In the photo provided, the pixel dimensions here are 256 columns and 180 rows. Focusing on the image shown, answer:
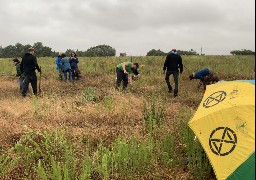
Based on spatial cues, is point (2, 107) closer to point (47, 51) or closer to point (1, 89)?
point (1, 89)

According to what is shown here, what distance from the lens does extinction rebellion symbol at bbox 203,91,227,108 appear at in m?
4.08

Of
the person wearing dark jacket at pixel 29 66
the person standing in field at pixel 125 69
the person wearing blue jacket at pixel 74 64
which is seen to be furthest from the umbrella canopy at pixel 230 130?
the person wearing blue jacket at pixel 74 64

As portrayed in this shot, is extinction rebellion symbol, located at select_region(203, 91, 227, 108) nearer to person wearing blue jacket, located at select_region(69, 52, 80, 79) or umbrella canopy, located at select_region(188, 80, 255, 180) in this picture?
umbrella canopy, located at select_region(188, 80, 255, 180)

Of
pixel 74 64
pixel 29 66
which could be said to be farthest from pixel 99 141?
pixel 74 64

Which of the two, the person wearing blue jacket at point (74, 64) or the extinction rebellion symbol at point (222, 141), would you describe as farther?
the person wearing blue jacket at point (74, 64)

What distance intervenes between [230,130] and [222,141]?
15 centimetres

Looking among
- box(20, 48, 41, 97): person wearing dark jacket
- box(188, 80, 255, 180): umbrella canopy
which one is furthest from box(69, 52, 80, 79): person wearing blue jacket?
box(188, 80, 255, 180): umbrella canopy

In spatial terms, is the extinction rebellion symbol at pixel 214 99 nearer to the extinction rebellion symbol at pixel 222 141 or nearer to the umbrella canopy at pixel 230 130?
the umbrella canopy at pixel 230 130

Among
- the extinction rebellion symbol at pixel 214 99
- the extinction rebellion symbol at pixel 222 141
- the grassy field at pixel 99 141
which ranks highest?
the extinction rebellion symbol at pixel 214 99

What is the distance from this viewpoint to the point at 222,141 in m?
3.52

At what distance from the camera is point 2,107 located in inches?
324

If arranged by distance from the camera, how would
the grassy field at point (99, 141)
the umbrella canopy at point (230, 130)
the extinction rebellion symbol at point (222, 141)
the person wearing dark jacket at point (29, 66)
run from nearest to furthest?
the umbrella canopy at point (230, 130), the extinction rebellion symbol at point (222, 141), the grassy field at point (99, 141), the person wearing dark jacket at point (29, 66)

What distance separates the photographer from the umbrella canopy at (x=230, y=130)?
10.8ft

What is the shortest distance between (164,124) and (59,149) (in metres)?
2.41
